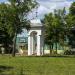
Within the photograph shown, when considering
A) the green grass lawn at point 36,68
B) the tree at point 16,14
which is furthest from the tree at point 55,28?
the green grass lawn at point 36,68

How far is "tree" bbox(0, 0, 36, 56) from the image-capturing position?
5178 centimetres

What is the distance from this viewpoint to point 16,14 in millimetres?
52000

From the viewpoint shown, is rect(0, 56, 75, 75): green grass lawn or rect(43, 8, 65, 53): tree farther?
rect(43, 8, 65, 53): tree

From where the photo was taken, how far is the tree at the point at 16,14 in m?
51.8

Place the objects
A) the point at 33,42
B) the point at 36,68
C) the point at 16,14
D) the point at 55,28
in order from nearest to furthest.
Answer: the point at 36,68 → the point at 16,14 → the point at 33,42 → the point at 55,28

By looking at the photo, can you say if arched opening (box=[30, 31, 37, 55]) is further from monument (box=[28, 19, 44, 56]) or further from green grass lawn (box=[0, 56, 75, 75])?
green grass lawn (box=[0, 56, 75, 75])

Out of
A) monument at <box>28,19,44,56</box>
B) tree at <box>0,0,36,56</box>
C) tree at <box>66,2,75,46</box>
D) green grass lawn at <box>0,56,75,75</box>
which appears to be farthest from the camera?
tree at <box>66,2,75,46</box>

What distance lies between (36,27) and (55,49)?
8724 mm

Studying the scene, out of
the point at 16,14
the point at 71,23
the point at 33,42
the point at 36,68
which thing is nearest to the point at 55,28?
the point at 71,23

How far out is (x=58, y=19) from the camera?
67.1m

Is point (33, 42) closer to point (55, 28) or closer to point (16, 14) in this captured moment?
point (55, 28)

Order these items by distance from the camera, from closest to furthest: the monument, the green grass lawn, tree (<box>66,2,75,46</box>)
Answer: the green grass lawn < the monument < tree (<box>66,2,75,46</box>)

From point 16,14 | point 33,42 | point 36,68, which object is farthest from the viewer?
point 33,42

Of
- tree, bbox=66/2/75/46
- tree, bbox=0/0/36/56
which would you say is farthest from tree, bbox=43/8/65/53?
tree, bbox=0/0/36/56
